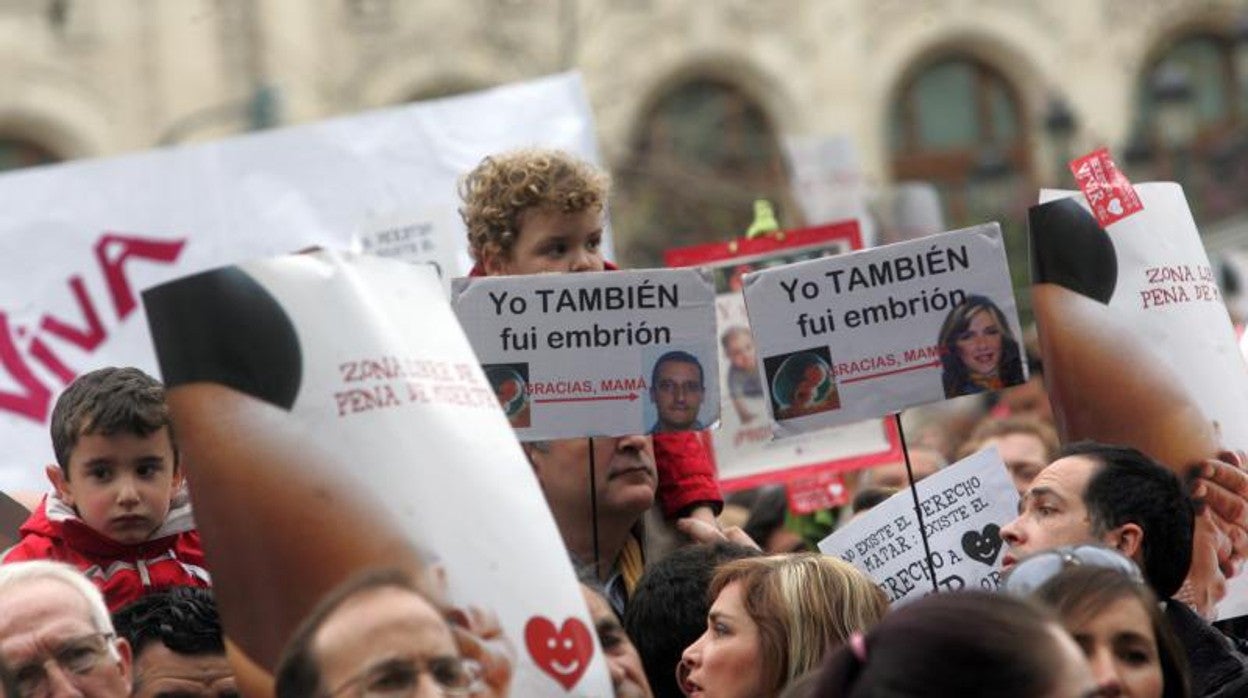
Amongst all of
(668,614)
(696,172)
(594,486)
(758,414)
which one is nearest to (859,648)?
(668,614)

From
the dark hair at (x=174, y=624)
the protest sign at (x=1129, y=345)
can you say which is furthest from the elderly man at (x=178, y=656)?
the protest sign at (x=1129, y=345)

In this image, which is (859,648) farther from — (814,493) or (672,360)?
(814,493)

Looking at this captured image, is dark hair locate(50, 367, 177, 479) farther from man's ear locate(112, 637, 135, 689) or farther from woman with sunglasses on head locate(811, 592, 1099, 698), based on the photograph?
woman with sunglasses on head locate(811, 592, 1099, 698)

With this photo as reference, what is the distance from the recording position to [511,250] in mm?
6109

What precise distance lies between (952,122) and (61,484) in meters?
30.3

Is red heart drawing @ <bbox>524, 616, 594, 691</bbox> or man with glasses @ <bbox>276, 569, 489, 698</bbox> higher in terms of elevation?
man with glasses @ <bbox>276, 569, 489, 698</bbox>

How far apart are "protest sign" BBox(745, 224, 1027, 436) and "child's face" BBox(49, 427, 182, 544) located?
1098 millimetres

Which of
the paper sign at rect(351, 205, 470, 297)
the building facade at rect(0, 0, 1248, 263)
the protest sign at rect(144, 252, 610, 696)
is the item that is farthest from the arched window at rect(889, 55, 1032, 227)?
the protest sign at rect(144, 252, 610, 696)

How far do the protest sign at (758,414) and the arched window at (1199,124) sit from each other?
15535 millimetres

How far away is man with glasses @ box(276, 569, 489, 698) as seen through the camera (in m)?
3.80

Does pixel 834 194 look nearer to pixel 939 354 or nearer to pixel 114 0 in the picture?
pixel 939 354

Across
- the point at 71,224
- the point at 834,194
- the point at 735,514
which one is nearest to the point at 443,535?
the point at 735,514

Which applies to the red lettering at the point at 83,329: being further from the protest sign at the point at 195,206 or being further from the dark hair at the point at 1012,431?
the dark hair at the point at 1012,431

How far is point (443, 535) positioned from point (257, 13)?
3005cm
